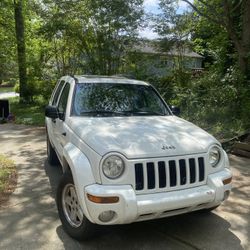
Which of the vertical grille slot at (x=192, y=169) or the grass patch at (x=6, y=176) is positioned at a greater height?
the vertical grille slot at (x=192, y=169)

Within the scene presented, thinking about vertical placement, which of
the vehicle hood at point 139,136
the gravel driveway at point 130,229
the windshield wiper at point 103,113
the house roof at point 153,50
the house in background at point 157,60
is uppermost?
the house roof at point 153,50

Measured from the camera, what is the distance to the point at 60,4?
44.5ft

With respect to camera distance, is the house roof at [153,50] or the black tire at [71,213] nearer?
the black tire at [71,213]

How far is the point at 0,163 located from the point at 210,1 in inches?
390

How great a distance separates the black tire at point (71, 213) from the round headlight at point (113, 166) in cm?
53

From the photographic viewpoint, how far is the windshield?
188 inches

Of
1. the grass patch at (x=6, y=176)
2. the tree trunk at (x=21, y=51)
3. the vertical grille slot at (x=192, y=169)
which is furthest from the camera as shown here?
the tree trunk at (x=21, y=51)

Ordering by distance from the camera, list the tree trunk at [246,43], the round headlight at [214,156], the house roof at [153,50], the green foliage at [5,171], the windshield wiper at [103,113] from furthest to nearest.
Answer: the house roof at [153,50] → the tree trunk at [246,43] → the green foliage at [5,171] → the windshield wiper at [103,113] → the round headlight at [214,156]

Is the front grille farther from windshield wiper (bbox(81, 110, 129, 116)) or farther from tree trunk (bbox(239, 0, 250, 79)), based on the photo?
tree trunk (bbox(239, 0, 250, 79))

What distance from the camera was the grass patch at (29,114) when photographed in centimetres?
1287

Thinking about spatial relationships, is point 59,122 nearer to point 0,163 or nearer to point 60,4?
point 0,163

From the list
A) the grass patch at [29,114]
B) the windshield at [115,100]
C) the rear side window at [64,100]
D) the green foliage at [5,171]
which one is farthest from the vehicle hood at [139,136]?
the grass patch at [29,114]

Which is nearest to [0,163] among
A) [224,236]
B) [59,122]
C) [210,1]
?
[59,122]

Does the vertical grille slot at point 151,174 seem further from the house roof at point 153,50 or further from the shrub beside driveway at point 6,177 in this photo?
the house roof at point 153,50
